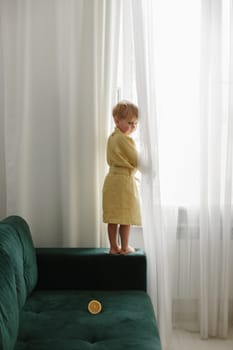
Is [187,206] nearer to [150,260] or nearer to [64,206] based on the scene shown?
[150,260]

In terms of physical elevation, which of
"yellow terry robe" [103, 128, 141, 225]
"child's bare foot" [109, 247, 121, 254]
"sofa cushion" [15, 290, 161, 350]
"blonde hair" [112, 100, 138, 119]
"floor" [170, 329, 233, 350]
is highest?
"blonde hair" [112, 100, 138, 119]

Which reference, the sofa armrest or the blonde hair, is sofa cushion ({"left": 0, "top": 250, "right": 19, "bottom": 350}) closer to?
the sofa armrest

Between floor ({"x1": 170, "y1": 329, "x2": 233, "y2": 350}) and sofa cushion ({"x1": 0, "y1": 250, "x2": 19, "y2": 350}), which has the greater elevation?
sofa cushion ({"x1": 0, "y1": 250, "x2": 19, "y2": 350})

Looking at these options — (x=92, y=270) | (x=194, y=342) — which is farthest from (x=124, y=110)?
(x=194, y=342)

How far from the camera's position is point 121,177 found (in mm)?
2133

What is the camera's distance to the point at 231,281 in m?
2.40

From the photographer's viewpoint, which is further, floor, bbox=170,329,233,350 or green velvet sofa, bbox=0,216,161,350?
floor, bbox=170,329,233,350

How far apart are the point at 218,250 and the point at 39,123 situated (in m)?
1.25

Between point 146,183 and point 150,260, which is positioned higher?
point 146,183

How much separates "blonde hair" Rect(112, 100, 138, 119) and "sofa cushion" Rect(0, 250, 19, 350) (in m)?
0.94

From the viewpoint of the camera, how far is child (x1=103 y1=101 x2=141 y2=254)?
2.12m

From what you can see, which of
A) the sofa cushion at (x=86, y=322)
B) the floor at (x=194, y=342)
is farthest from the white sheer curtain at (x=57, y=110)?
the floor at (x=194, y=342)

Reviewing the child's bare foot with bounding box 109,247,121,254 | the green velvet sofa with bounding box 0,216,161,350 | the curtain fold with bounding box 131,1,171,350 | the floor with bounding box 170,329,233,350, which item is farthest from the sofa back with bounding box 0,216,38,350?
the floor with bounding box 170,329,233,350

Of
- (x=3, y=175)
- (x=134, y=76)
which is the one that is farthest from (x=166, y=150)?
(x=3, y=175)
